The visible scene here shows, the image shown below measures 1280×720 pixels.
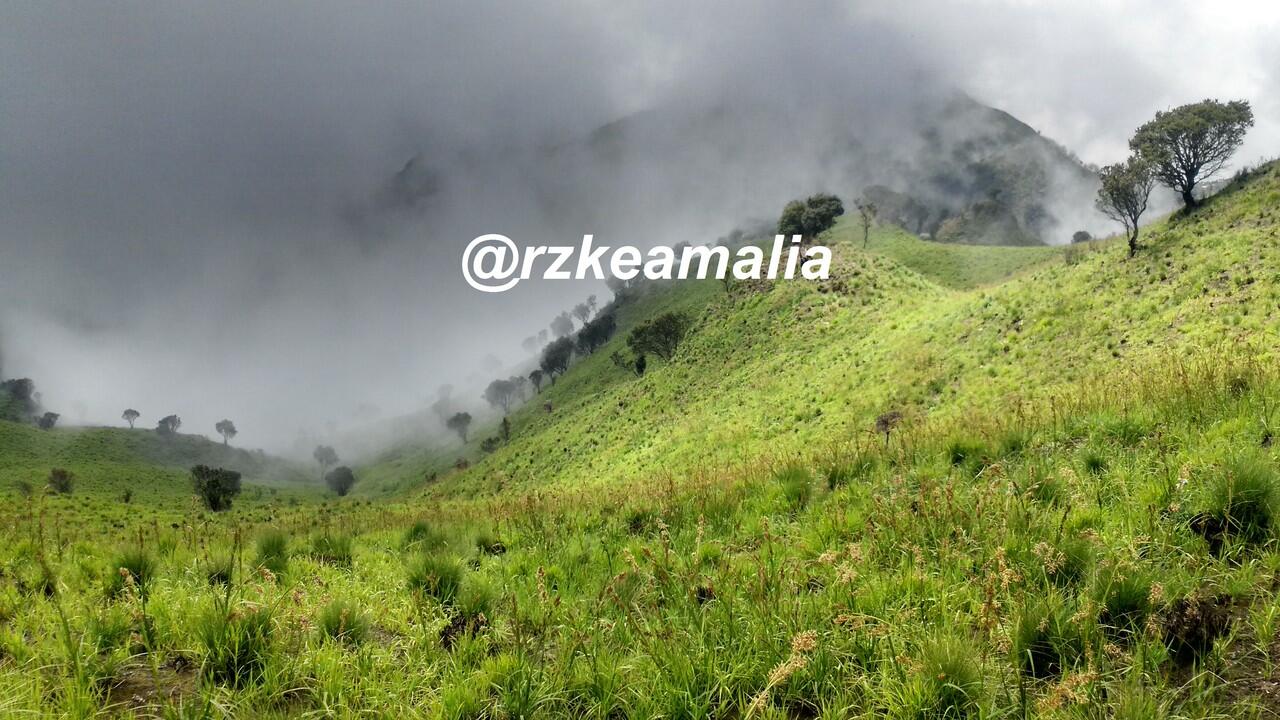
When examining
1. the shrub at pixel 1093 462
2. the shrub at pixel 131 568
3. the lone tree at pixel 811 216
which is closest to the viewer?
the shrub at pixel 131 568

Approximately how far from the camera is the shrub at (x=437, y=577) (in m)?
5.32

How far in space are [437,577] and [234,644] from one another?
1.85 meters

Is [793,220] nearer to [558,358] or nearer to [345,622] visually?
[558,358]

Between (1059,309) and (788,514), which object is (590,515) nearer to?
(788,514)

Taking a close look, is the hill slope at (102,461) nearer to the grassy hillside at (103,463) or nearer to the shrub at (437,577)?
the grassy hillside at (103,463)

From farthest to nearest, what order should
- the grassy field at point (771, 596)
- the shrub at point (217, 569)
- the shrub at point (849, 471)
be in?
the shrub at point (849, 471)
the shrub at point (217, 569)
the grassy field at point (771, 596)

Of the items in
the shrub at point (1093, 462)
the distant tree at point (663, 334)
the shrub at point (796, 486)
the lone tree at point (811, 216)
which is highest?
the lone tree at point (811, 216)

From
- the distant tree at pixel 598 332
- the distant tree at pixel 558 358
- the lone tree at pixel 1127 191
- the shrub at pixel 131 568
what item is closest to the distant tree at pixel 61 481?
the distant tree at pixel 558 358

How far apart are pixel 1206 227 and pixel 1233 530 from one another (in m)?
36.7

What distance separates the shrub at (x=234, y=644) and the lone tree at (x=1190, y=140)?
51.4 meters

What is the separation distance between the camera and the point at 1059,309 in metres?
29.7

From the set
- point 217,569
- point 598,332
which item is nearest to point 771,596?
point 217,569

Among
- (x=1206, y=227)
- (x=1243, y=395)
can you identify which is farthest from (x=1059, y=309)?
(x=1243, y=395)

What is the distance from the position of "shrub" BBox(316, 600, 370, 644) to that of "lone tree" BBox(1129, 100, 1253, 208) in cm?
5075
